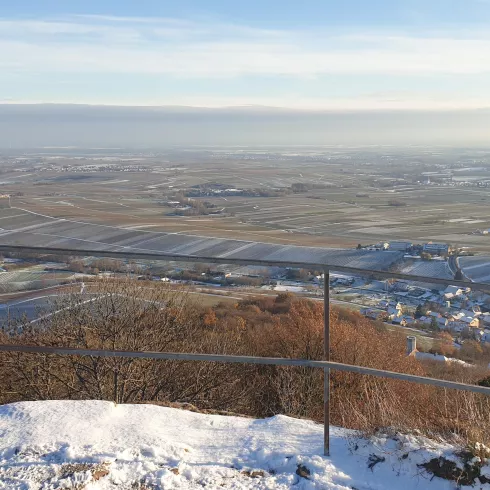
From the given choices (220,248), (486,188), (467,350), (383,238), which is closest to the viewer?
(467,350)

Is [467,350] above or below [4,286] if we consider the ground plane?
below

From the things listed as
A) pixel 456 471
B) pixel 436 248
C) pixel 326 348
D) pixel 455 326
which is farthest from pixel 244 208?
pixel 456 471

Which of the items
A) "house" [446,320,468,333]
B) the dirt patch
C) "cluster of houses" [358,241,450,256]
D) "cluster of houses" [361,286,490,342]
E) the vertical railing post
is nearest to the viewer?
the dirt patch

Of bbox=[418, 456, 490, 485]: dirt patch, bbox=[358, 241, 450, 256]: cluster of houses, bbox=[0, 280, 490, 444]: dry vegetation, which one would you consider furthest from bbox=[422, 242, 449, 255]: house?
bbox=[418, 456, 490, 485]: dirt patch

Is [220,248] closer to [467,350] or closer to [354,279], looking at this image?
[467,350]

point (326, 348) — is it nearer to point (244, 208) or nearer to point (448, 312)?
point (448, 312)

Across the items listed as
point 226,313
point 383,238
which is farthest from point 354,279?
point 383,238

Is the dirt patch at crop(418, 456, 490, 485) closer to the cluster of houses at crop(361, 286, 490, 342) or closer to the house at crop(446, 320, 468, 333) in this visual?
the cluster of houses at crop(361, 286, 490, 342)
